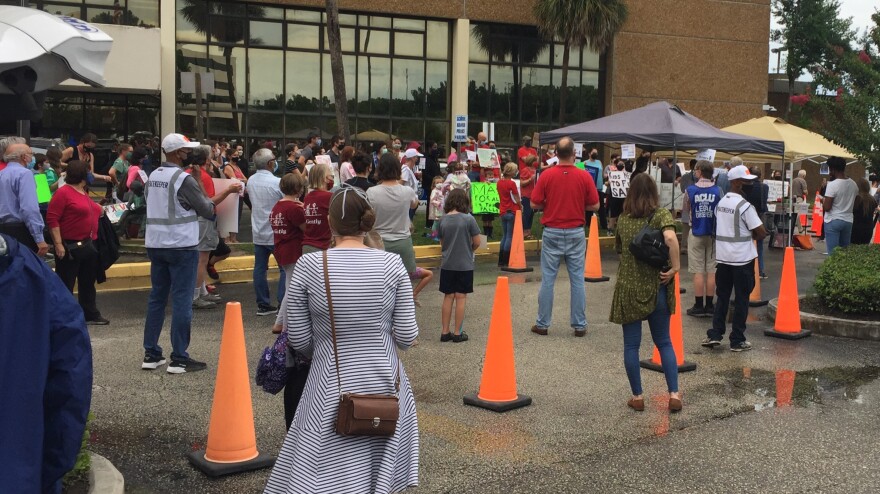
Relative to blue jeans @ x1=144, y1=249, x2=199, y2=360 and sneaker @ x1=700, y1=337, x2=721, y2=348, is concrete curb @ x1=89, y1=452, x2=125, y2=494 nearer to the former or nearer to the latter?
blue jeans @ x1=144, y1=249, x2=199, y2=360

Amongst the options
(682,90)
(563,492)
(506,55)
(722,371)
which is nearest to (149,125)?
(506,55)

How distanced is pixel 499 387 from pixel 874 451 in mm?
2577

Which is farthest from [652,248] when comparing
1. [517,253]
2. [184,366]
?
[517,253]

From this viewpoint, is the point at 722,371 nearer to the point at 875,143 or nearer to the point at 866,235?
the point at 875,143

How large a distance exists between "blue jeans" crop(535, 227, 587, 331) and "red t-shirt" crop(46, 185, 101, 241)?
466cm

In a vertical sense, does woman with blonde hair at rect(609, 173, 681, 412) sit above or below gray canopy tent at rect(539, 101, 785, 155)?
below

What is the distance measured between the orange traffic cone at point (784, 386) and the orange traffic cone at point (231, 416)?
13.5 feet

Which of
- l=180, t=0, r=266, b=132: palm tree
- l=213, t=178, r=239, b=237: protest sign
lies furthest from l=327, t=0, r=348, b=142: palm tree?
l=213, t=178, r=239, b=237: protest sign

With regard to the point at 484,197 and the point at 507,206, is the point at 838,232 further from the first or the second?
the point at 484,197

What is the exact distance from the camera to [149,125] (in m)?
27.1

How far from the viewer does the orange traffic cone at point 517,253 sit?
14.7m

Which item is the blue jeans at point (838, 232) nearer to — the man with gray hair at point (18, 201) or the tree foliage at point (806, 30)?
the man with gray hair at point (18, 201)

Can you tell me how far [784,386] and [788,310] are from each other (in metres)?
2.34

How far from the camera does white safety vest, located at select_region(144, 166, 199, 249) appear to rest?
7.67 meters
